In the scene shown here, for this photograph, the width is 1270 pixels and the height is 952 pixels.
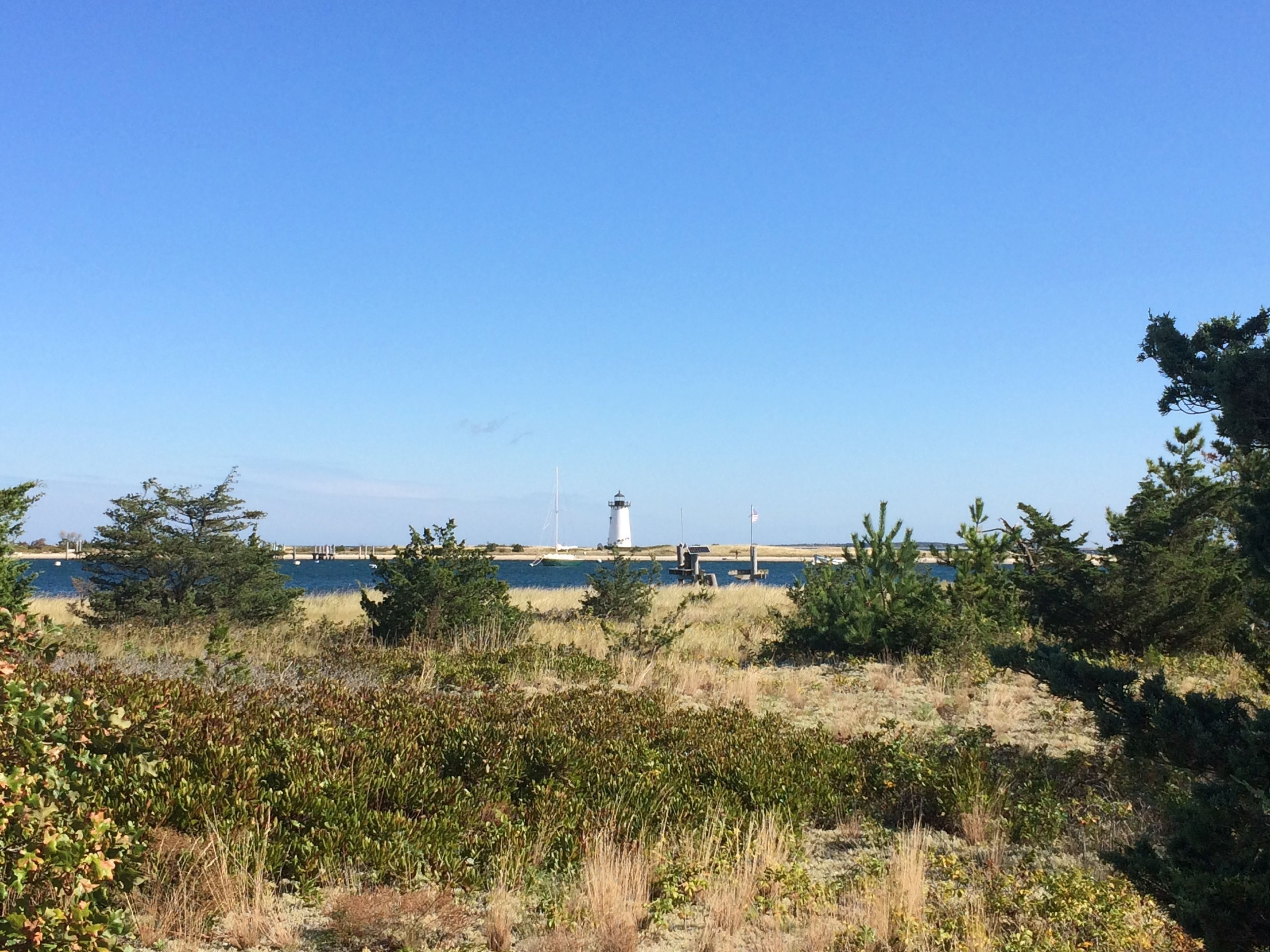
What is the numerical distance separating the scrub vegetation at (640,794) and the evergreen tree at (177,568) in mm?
2949

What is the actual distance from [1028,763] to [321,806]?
5.57 meters

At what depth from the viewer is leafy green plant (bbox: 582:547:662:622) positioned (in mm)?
18766

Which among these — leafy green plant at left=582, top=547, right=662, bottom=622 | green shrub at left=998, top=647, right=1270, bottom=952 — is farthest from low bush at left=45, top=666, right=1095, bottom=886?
leafy green plant at left=582, top=547, right=662, bottom=622

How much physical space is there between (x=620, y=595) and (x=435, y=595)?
5.26 m

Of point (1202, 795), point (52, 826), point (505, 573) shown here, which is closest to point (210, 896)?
point (52, 826)

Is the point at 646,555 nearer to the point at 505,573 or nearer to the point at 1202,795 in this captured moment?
the point at 505,573

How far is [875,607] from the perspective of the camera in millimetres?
14031

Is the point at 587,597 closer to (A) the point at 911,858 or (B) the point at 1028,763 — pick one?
(B) the point at 1028,763

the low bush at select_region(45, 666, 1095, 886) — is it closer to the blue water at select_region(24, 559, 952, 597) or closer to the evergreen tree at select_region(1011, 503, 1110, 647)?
the evergreen tree at select_region(1011, 503, 1110, 647)

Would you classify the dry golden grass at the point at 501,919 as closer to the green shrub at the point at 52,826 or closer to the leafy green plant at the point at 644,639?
the green shrub at the point at 52,826

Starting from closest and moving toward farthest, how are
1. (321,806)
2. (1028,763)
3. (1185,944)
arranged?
(1185,944) < (321,806) < (1028,763)

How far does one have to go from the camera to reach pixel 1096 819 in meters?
6.31

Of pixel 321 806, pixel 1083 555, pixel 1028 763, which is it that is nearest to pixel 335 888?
pixel 321 806

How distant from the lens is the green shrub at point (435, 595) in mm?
14484
